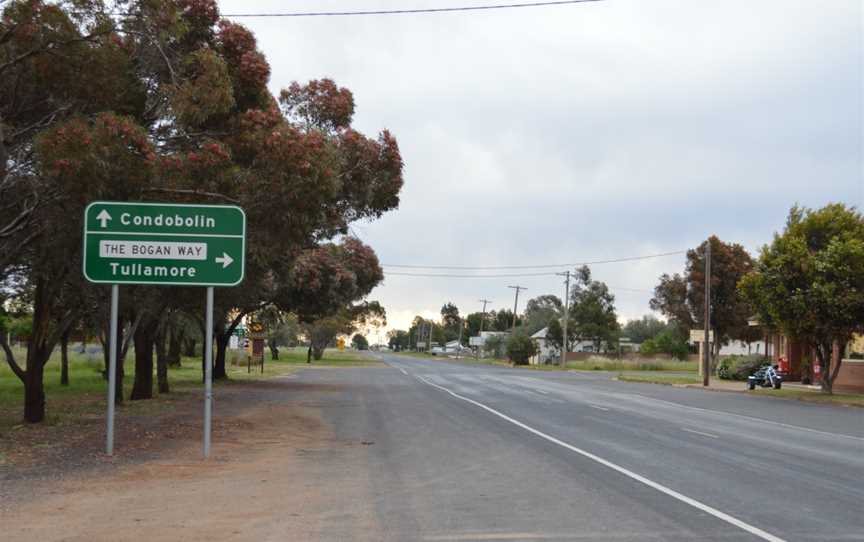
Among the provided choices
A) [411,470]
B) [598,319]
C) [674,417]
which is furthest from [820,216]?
[598,319]

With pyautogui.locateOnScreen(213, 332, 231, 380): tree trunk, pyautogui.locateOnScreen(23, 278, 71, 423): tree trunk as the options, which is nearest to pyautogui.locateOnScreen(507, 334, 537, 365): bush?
pyautogui.locateOnScreen(213, 332, 231, 380): tree trunk

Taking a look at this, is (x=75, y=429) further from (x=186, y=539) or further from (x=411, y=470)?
(x=186, y=539)

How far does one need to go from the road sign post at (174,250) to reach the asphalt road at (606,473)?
12.3 ft

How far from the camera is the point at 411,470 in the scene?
12.2 m

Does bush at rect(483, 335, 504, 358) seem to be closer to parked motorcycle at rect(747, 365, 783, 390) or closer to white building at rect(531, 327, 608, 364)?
white building at rect(531, 327, 608, 364)

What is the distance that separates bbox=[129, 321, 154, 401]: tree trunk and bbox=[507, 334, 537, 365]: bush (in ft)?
205

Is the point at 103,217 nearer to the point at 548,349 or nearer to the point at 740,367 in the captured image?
the point at 740,367

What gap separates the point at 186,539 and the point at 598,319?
95.7 metres

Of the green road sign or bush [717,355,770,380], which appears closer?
the green road sign

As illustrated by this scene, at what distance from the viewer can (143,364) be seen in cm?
2589

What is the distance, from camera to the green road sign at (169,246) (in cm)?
1338

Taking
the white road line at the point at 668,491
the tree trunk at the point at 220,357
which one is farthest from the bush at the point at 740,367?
the white road line at the point at 668,491

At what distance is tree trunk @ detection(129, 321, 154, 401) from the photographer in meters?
25.6

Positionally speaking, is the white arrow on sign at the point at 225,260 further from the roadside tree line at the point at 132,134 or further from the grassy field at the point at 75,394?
the grassy field at the point at 75,394
